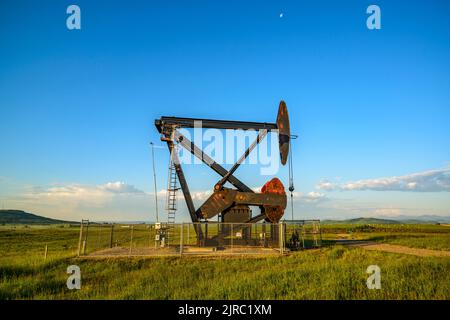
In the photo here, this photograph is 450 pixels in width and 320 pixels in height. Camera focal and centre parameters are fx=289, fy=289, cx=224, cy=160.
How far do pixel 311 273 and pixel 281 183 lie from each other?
6.05 meters

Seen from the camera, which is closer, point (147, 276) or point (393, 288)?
point (393, 288)

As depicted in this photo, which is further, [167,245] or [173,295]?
[167,245]

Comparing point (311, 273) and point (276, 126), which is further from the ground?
point (276, 126)

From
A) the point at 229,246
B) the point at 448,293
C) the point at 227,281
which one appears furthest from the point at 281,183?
the point at 448,293

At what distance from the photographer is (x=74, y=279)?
8680mm

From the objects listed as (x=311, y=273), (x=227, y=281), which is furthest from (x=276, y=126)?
(x=227, y=281)

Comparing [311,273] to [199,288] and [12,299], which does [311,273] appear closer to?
[199,288]

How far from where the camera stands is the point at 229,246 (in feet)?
45.2

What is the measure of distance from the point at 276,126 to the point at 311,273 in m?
7.31

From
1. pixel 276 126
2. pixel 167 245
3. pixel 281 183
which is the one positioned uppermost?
pixel 276 126
